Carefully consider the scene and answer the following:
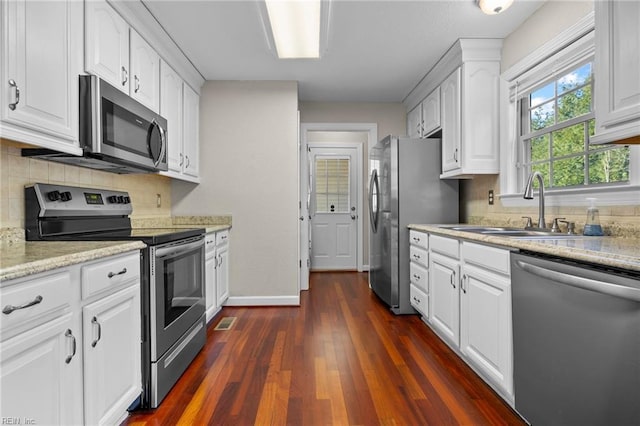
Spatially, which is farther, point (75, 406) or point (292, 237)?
point (292, 237)

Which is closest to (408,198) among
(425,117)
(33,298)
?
(425,117)

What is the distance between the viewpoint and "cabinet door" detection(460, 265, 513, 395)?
1786mm

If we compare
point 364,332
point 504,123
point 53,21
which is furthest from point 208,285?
point 504,123

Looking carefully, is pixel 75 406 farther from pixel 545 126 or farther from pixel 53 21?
pixel 545 126

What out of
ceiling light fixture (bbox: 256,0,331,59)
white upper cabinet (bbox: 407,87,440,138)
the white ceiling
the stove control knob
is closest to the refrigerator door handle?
white upper cabinet (bbox: 407,87,440,138)

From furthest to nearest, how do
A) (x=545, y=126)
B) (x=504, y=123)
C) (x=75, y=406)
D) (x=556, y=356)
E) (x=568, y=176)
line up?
(x=504, y=123) → (x=545, y=126) → (x=568, y=176) → (x=556, y=356) → (x=75, y=406)

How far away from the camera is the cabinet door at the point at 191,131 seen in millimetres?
3375

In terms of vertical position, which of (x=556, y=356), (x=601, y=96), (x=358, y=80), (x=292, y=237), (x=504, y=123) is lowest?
(x=556, y=356)

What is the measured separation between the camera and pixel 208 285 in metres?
Answer: 3.02

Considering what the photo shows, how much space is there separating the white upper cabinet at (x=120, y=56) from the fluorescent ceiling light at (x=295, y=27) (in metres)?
0.94

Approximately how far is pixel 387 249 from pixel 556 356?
89.6 inches

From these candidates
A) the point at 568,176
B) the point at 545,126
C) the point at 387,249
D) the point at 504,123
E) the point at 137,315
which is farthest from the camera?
the point at 387,249

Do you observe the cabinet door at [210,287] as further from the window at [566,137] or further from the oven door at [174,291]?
the window at [566,137]

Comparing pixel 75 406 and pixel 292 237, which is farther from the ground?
pixel 292 237
